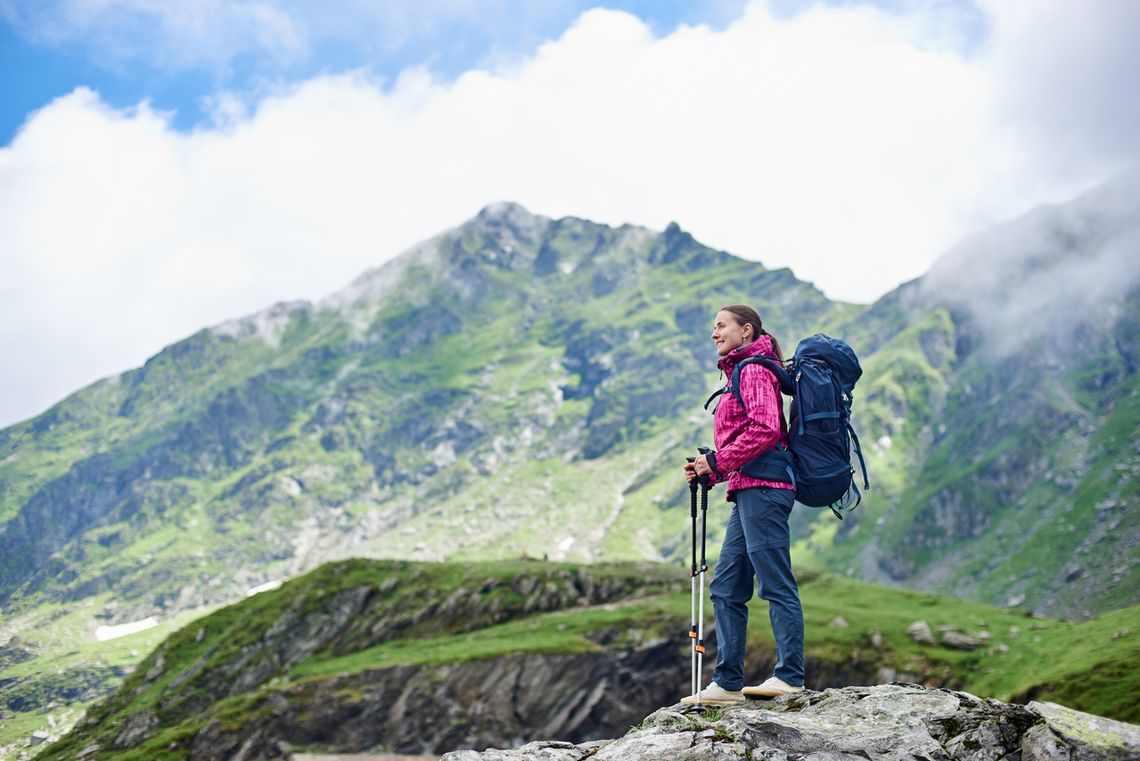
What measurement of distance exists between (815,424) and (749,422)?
1117 mm

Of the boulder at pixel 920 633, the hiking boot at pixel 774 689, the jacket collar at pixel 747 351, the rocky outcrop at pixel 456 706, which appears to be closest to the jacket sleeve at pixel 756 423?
the jacket collar at pixel 747 351

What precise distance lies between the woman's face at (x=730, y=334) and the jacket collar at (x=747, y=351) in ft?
0.29

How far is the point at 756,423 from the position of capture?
1391 cm

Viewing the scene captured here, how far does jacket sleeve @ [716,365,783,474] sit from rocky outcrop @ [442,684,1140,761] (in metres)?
3.91

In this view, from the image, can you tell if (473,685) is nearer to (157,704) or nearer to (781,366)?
(157,704)

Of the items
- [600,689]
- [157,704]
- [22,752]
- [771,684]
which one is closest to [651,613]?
[600,689]

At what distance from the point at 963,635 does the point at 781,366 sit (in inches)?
4317

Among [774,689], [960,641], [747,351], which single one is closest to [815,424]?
[747,351]

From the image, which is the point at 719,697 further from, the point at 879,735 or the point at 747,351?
the point at 747,351

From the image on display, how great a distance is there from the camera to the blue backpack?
554 inches

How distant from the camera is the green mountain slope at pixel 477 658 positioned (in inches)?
3553

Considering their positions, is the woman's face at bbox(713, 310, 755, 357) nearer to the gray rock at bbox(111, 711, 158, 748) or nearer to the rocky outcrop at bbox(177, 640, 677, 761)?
the rocky outcrop at bbox(177, 640, 677, 761)

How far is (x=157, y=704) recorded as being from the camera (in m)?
114

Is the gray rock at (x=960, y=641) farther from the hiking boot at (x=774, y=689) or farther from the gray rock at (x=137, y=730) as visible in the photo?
the hiking boot at (x=774, y=689)
